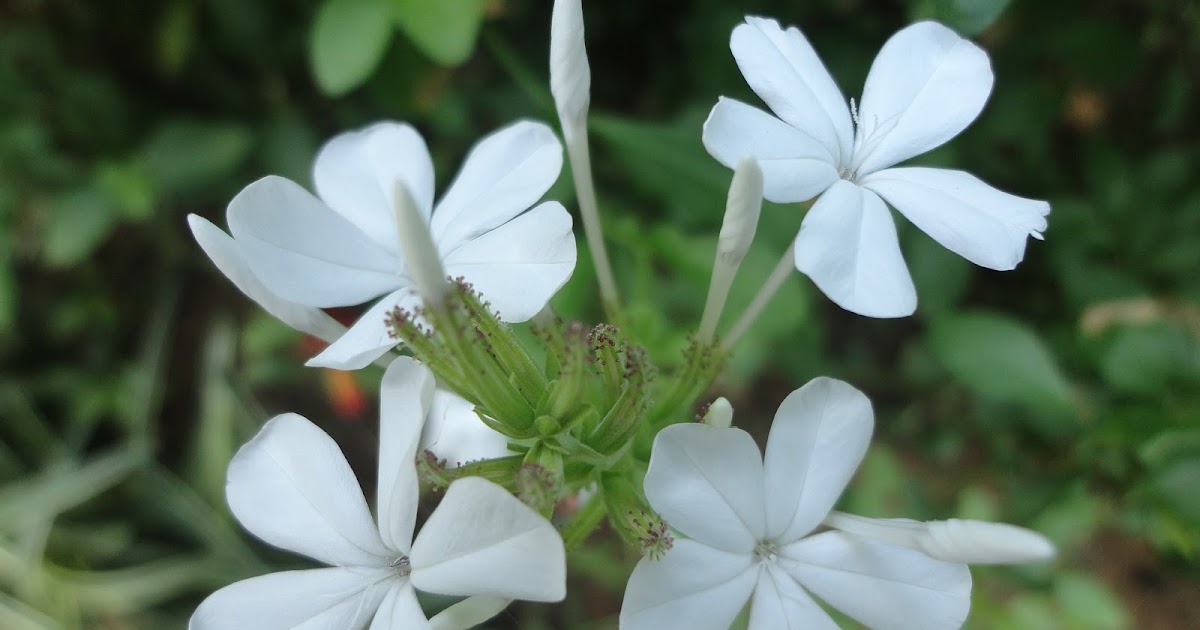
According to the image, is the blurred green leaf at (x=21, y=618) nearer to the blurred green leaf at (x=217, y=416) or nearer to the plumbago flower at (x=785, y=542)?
the blurred green leaf at (x=217, y=416)

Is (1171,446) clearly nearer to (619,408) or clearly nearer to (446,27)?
(619,408)

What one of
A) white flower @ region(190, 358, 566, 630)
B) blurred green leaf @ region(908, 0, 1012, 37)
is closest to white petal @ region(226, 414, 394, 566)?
white flower @ region(190, 358, 566, 630)

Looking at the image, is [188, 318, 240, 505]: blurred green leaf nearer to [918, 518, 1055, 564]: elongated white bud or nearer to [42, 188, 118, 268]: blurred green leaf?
[42, 188, 118, 268]: blurred green leaf

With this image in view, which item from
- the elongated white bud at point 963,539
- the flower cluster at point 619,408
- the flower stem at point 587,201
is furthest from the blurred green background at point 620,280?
the elongated white bud at point 963,539

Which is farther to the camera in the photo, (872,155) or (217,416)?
(217,416)

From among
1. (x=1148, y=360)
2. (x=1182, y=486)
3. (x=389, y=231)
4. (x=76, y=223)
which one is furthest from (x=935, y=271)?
(x=76, y=223)
